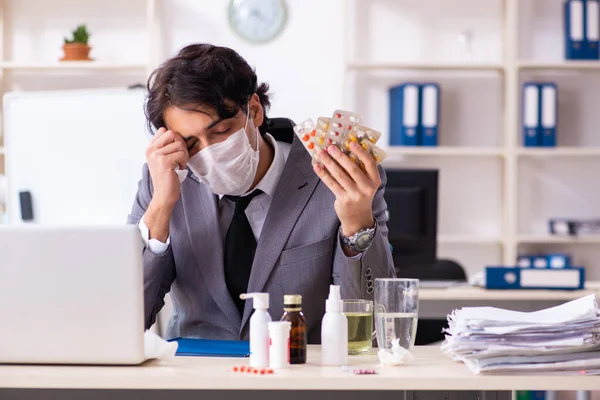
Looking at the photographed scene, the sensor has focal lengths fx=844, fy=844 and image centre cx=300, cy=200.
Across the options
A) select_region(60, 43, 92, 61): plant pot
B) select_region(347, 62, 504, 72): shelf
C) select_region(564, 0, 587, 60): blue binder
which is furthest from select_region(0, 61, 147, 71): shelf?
select_region(564, 0, 587, 60): blue binder

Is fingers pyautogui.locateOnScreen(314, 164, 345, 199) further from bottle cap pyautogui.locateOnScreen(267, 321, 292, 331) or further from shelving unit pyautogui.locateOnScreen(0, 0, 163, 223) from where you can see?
shelving unit pyautogui.locateOnScreen(0, 0, 163, 223)

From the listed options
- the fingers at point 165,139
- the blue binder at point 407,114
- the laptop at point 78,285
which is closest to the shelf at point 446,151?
the blue binder at point 407,114

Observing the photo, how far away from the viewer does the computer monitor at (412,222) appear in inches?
123

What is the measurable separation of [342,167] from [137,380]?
55 centimetres

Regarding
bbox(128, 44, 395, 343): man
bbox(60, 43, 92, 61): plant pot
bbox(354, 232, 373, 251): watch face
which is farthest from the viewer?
bbox(60, 43, 92, 61): plant pot

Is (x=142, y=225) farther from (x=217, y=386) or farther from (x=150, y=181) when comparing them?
(x=217, y=386)

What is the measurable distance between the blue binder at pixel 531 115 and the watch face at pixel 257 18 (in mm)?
1414

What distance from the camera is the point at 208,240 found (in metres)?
1.81

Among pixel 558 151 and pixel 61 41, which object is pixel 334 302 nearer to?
pixel 558 151

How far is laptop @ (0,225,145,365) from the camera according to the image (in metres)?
1.25

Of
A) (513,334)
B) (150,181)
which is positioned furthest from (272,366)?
(150,181)

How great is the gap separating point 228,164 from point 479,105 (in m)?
3.31

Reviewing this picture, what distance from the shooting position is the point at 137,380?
1.19 meters

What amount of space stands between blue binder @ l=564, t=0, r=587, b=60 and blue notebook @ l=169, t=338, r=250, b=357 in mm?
3719
